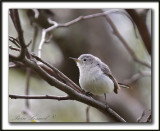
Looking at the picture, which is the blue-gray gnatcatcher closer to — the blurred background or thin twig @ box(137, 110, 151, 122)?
thin twig @ box(137, 110, 151, 122)

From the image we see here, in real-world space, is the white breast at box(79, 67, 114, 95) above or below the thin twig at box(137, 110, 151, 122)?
above

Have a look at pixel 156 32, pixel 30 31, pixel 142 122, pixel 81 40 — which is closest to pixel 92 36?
pixel 81 40

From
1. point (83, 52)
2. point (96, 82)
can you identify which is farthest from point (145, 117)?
point (83, 52)

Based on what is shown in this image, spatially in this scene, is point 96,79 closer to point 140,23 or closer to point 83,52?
point 140,23

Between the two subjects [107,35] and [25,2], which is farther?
[107,35]

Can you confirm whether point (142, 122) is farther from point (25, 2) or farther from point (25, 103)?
point (25, 2)

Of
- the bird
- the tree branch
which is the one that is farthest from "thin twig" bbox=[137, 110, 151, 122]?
the tree branch
